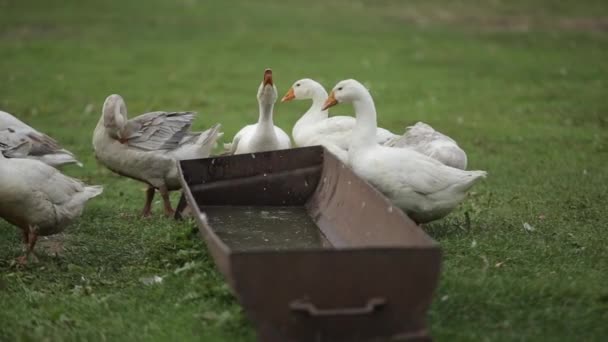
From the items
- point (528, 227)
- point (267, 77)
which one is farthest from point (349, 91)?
point (528, 227)

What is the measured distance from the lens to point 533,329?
5066 millimetres

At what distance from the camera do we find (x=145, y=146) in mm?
7820

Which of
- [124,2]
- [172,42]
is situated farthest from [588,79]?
[124,2]

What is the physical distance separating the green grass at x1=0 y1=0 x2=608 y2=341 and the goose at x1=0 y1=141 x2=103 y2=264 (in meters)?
0.29

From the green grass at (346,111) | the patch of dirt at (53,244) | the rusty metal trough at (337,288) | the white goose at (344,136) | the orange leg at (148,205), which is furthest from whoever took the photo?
the orange leg at (148,205)

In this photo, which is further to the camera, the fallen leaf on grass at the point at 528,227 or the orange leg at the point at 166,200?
the orange leg at the point at 166,200

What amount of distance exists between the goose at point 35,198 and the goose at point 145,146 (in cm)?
108

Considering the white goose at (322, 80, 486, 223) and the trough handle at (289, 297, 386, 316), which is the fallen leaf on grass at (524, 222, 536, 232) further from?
the trough handle at (289, 297, 386, 316)

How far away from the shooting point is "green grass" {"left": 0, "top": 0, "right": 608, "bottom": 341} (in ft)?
17.9

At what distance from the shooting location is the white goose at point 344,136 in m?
7.48

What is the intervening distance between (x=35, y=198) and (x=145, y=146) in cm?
165

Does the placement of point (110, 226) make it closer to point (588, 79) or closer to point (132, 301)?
point (132, 301)

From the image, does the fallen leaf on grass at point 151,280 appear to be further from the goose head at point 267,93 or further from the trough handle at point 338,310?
the goose head at point 267,93

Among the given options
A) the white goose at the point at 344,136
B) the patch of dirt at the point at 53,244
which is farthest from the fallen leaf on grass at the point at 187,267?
the white goose at the point at 344,136
